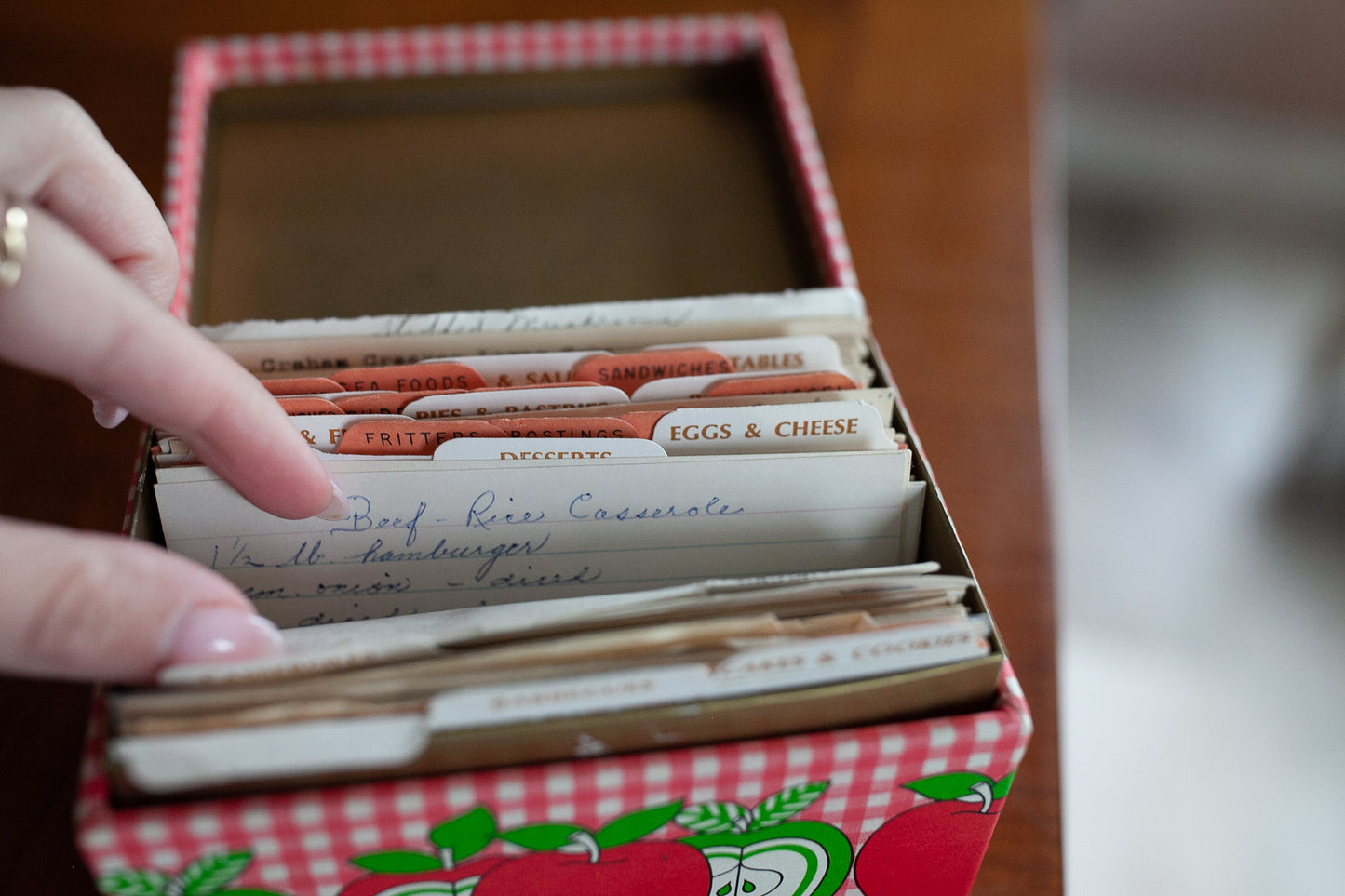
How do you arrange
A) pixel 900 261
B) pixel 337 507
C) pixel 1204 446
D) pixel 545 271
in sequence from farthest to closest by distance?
pixel 1204 446 < pixel 900 261 < pixel 545 271 < pixel 337 507

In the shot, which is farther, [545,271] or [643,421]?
[545,271]

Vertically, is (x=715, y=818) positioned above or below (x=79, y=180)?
below

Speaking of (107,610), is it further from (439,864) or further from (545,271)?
(545,271)

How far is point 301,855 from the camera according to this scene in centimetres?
37

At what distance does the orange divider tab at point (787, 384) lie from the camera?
0.49m

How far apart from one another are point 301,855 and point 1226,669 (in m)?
1.40

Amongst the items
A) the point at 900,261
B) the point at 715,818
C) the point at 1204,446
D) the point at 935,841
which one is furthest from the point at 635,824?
the point at 1204,446

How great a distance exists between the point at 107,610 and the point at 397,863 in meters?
0.14

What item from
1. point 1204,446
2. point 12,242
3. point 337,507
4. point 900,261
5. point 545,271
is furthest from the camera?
point 1204,446

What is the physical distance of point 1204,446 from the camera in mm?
1650

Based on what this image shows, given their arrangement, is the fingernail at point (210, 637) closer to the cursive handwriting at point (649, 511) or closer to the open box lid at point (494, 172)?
the cursive handwriting at point (649, 511)

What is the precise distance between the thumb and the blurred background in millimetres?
1071

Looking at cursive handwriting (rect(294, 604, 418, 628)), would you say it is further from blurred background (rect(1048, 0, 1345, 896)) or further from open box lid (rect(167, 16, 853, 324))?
blurred background (rect(1048, 0, 1345, 896))

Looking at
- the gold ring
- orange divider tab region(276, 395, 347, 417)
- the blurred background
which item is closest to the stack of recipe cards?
orange divider tab region(276, 395, 347, 417)
